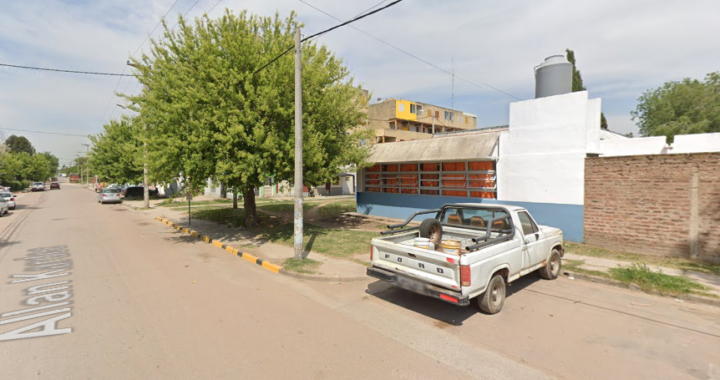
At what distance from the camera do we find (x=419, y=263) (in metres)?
5.23

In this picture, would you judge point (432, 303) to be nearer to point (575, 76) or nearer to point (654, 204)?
point (654, 204)

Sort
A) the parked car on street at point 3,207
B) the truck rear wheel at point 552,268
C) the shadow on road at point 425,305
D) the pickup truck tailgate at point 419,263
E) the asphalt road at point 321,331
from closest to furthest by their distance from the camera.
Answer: the asphalt road at point 321,331 → the pickup truck tailgate at point 419,263 → the shadow on road at point 425,305 → the truck rear wheel at point 552,268 → the parked car on street at point 3,207

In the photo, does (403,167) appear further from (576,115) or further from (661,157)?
(661,157)

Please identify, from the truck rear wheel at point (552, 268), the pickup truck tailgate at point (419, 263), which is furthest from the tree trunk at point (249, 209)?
the truck rear wheel at point (552, 268)

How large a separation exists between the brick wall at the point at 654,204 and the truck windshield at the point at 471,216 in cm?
505

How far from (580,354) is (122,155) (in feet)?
112

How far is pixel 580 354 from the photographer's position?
4090 millimetres

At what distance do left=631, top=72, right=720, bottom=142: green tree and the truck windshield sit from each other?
33.2 m

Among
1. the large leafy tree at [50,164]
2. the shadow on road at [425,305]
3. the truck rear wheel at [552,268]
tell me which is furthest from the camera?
the large leafy tree at [50,164]

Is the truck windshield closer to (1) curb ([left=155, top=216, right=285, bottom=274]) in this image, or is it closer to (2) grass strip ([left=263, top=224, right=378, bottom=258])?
(2) grass strip ([left=263, top=224, right=378, bottom=258])

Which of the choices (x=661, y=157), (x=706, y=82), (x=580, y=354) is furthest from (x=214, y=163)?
(x=706, y=82)

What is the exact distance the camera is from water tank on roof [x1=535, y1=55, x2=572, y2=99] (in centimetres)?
1077

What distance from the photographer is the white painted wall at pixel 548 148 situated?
984 cm

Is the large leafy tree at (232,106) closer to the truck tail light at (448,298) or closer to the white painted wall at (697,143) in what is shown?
the truck tail light at (448,298)
